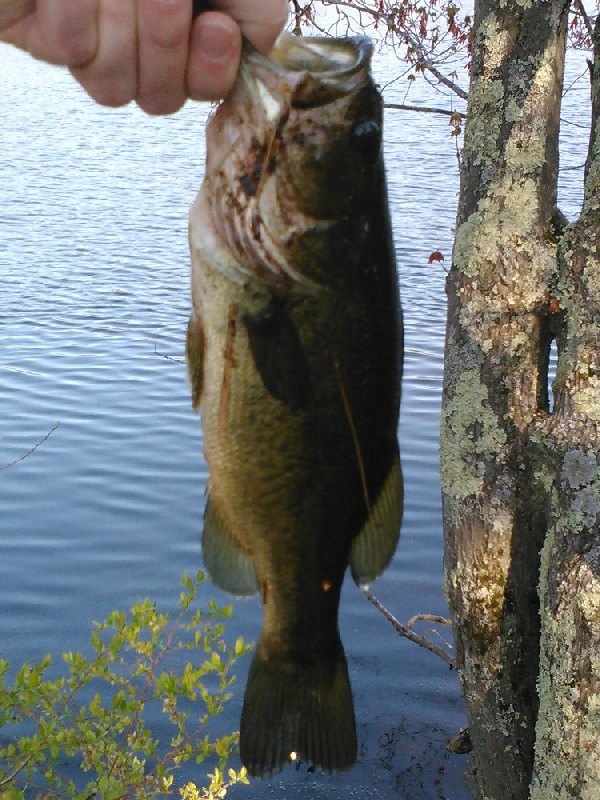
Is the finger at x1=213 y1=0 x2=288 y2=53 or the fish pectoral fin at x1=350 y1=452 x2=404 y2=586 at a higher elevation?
the finger at x1=213 y1=0 x2=288 y2=53

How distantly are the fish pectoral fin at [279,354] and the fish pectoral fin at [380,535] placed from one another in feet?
0.86

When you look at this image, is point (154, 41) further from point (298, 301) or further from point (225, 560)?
point (225, 560)

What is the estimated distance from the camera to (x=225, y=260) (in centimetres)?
179

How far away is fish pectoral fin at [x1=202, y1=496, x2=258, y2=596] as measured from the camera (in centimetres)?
199

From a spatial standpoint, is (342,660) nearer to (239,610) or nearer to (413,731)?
(413,731)

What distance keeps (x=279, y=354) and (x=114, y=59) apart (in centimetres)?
58

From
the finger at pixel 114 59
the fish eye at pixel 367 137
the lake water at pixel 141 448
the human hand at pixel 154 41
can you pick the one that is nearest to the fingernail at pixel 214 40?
the human hand at pixel 154 41

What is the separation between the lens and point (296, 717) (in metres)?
2.23

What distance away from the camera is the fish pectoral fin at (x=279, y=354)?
176 centimetres

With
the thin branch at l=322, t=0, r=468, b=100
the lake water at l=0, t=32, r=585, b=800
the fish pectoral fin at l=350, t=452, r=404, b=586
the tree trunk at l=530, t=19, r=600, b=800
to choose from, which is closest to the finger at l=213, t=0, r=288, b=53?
the fish pectoral fin at l=350, t=452, r=404, b=586

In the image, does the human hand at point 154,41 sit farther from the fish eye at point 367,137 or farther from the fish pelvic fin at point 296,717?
the fish pelvic fin at point 296,717

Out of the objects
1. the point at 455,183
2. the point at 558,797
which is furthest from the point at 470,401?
the point at 455,183

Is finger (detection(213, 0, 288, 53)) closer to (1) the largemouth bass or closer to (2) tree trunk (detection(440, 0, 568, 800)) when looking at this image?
(1) the largemouth bass

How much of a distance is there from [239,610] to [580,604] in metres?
4.63
